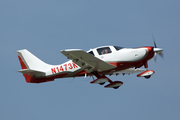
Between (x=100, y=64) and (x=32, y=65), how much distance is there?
19.6ft

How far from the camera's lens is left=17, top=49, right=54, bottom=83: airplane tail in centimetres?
2030

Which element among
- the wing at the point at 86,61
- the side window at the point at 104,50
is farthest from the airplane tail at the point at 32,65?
the side window at the point at 104,50

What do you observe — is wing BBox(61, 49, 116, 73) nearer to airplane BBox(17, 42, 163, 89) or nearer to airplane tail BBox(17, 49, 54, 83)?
airplane BBox(17, 42, 163, 89)

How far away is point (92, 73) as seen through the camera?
64.1 ft

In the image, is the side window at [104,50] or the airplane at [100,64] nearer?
the airplane at [100,64]

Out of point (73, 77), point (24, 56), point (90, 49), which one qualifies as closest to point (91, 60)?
point (90, 49)

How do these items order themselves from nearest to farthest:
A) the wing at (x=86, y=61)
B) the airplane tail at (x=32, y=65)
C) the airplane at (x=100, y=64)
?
the wing at (x=86, y=61) → the airplane at (x=100, y=64) → the airplane tail at (x=32, y=65)

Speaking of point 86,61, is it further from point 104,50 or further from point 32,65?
point 32,65

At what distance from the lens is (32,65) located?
21.2 metres

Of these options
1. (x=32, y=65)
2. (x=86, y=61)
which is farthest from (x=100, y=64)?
(x=32, y=65)

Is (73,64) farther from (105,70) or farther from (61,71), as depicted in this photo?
(105,70)

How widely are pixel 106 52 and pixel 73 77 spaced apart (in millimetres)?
3318

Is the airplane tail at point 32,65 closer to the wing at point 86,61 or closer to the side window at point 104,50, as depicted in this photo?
the wing at point 86,61

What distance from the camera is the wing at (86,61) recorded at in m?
16.3
